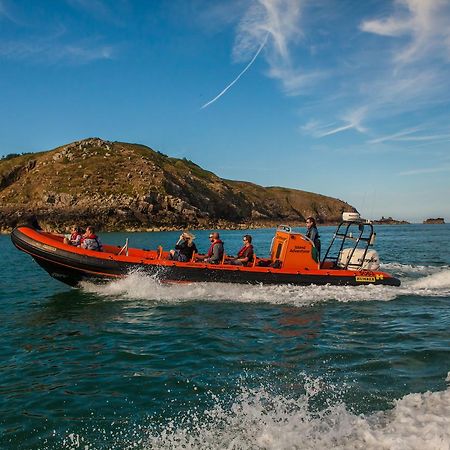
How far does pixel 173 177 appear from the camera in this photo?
11081 cm

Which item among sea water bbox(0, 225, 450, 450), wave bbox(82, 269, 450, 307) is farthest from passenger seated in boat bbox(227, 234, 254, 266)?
sea water bbox(0, 225, 450, 450)

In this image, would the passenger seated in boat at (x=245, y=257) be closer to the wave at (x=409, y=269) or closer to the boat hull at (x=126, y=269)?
the boat hull at (x=126, y=269)

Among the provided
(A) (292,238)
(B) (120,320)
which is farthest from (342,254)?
(B) (120,320)

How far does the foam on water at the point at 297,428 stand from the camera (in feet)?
16.4

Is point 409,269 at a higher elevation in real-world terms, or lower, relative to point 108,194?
lower

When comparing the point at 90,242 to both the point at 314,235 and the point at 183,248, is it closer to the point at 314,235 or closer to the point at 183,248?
the point at 183,248

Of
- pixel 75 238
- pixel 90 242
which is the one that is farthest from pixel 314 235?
pixel 75 238

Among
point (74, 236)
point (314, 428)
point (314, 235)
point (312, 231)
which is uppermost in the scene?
point (312, 231)

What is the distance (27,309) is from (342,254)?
36.9ft

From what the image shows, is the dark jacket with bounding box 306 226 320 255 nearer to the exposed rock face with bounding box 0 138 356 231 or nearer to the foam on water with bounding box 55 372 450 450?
the foam on water with bounding box 55 372 450 450

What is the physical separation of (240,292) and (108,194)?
7612cm

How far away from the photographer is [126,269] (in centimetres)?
1498

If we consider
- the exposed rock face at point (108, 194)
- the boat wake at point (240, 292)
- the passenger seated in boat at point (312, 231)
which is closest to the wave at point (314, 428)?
the boat wake at point (240, 292)

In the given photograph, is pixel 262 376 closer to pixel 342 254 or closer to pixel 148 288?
pixel 148 288
